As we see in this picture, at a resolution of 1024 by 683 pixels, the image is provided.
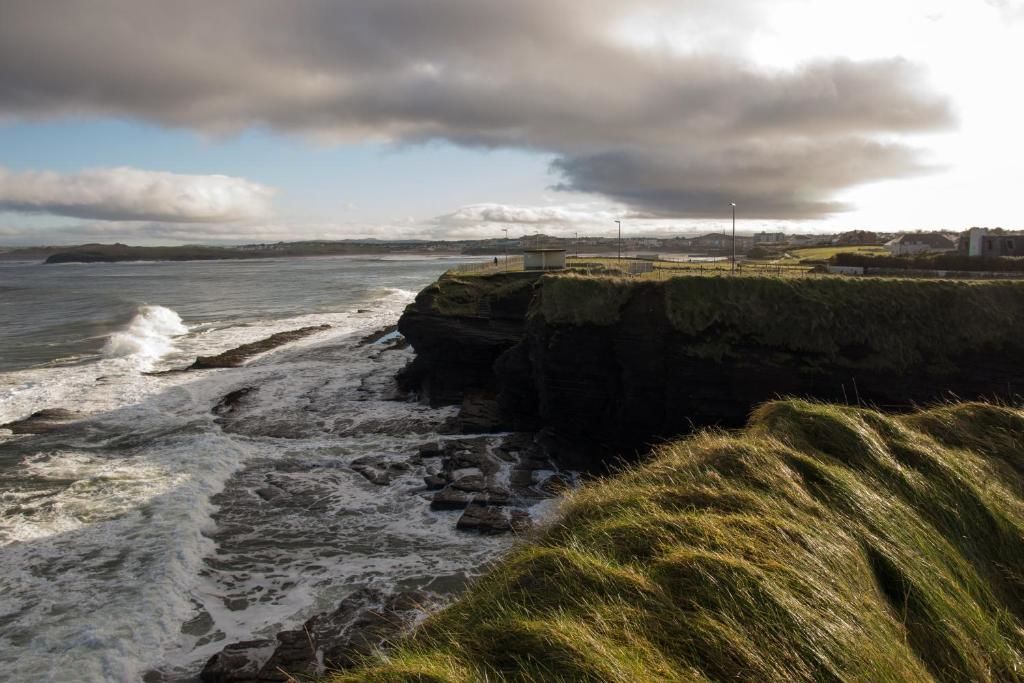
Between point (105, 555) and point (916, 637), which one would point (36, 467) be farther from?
point (916, 637)

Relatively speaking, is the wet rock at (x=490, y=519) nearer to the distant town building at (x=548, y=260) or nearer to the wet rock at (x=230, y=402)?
the wet rock at (x=230, y=402)

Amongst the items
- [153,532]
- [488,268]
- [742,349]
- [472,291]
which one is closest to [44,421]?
[153,532]

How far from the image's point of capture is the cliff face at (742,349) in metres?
16.6

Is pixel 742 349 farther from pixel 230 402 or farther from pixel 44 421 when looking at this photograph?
pixel 44 421

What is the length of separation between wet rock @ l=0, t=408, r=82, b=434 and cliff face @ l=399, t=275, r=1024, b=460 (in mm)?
18067

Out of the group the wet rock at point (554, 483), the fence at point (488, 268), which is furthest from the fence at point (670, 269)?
the wet rock at point (554, 483)

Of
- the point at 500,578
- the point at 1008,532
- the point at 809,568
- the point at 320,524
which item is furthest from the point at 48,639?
the point at 1008,532

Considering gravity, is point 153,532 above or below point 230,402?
below

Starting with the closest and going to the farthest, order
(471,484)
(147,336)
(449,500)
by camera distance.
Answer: (449,500) → (471,484) → (147,336)

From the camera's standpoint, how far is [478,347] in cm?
2838

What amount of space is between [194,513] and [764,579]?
14579 millimetres

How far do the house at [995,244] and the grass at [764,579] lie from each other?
39.2m

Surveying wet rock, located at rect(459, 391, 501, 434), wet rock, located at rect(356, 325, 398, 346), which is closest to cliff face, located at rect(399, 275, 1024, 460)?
wet rock, located at rect(459, 391, 501, 434)

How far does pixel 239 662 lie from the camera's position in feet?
31.3
